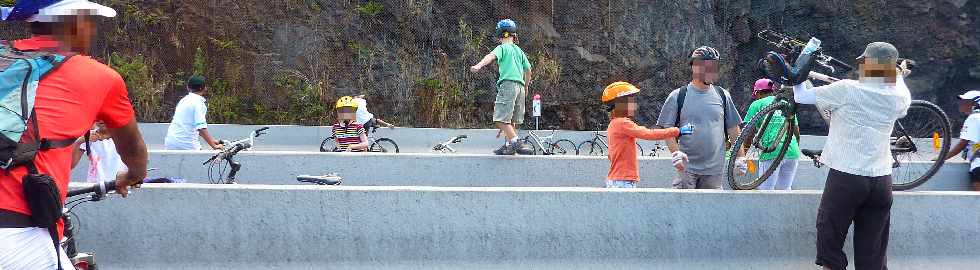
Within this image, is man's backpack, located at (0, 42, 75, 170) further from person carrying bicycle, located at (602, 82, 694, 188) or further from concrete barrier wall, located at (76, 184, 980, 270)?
person carrying bicycle, located at (602, 82, 694, 188)

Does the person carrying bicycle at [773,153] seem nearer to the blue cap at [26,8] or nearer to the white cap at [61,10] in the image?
the white cap at [61,10]

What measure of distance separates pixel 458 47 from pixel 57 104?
25966 millimetres

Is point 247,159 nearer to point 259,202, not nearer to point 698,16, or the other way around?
point 259,202

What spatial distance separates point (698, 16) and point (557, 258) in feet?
85.2

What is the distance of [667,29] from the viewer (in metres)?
30.3

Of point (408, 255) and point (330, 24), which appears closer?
point (408, 255)

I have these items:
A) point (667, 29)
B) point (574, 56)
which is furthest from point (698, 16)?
point (574, 56)

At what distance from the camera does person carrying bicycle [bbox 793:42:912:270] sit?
19.2ft

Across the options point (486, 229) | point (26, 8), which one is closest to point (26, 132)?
point (26, 8)

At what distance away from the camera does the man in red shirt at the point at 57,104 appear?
305 cm

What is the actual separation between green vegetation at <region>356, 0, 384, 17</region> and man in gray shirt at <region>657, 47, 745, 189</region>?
22.0 metres

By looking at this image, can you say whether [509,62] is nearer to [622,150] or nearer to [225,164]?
[622,150]

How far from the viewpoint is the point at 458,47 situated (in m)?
28.9

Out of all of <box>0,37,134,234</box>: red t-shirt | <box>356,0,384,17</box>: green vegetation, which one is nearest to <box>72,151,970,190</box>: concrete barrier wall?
<box>0,37,134,234</box>: red t-shirt
